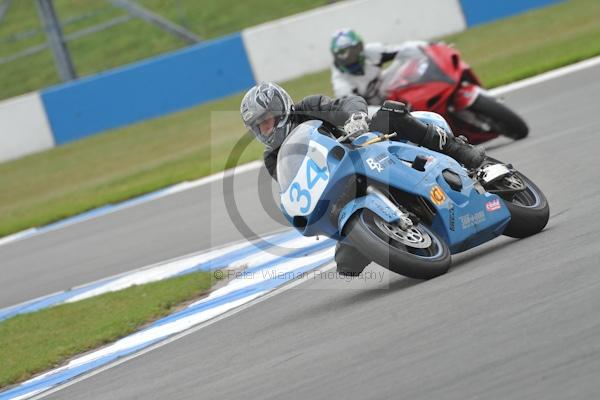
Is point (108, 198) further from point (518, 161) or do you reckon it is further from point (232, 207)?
point (518, 161)

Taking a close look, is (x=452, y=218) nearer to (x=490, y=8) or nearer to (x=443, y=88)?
(x=443, y=88)

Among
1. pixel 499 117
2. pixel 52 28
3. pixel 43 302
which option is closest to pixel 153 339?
pixel 43 302

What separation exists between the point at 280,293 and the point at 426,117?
5.00ft

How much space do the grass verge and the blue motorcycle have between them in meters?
2.02

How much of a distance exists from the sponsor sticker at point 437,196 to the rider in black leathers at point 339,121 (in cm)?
55

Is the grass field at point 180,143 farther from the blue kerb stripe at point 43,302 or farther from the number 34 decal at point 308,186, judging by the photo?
the number 34 decal at point 308,186

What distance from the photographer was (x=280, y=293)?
7.79 metres

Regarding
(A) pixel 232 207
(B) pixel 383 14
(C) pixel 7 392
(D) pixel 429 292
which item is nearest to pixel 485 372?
(D) pixel 429 292

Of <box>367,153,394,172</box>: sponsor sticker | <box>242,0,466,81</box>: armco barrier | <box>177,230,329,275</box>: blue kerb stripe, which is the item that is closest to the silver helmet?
<box>367,153,394,172</box>: sponsor sticker

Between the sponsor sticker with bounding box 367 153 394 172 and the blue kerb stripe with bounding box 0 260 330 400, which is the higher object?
the sponsor sticker with bounding box 367 153 394 172

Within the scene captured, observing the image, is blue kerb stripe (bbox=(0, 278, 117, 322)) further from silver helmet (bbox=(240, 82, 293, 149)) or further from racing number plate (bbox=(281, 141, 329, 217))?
racing number plate (bbox=(281, 141, 329, 217))

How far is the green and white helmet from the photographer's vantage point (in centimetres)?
1186

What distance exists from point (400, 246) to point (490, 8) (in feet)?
50.4

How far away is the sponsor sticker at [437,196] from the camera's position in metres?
6.62
